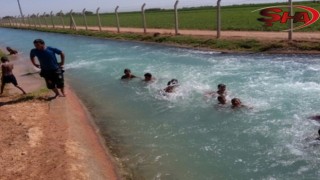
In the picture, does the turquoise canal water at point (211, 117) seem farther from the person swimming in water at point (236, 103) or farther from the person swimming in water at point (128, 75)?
the person swimming in water at point (128, 75)

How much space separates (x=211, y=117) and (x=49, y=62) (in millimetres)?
4604

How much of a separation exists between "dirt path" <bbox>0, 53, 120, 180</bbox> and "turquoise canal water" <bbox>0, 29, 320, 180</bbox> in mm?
585

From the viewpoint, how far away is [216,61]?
55.3ft

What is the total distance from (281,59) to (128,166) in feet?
34.1

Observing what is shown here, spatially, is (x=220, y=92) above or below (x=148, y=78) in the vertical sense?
above

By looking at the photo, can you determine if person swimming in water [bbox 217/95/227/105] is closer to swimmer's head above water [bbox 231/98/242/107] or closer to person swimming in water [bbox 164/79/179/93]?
swimmer's head above water [bbox 231/98/242/107]

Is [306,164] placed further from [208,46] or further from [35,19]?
[35,19]

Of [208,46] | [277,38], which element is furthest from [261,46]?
[208,46]

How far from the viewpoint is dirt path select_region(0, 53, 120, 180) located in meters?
6.38

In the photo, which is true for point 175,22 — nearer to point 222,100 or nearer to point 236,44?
point 236,44

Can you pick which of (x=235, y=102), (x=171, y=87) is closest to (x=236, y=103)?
(x=235, y=102)

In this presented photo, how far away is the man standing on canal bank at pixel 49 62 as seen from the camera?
998 cm

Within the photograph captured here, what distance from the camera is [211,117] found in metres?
10.4

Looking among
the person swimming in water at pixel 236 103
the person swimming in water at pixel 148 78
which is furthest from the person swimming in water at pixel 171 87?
the person swimming in water at pixel 236 103
